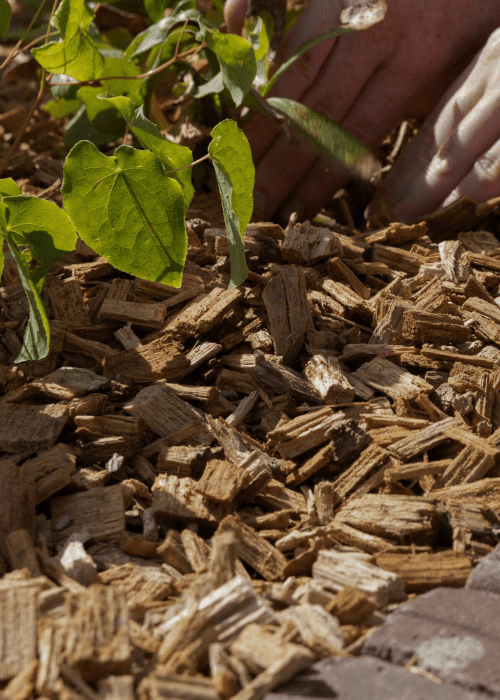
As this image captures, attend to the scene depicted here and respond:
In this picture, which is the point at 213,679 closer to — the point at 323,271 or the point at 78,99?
the point at 323,271

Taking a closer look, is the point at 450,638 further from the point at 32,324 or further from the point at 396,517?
the point at 32,324

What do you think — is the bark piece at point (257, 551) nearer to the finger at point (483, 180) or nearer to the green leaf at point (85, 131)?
the green leaf at point (85, 131)

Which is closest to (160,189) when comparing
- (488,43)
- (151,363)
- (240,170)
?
(240,170)

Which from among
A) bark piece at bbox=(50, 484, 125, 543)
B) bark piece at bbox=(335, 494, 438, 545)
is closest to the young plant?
bark piece at bbox=(50, 484, 125, 543)

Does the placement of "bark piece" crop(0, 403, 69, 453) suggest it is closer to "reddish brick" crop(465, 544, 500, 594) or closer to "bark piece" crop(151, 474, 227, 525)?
"bark piece" crop(151, 474, 227, 525)

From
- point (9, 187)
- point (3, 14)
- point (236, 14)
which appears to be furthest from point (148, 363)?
point (236, 14)

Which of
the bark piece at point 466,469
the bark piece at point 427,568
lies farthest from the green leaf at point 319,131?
the bark piece at point 427,568
